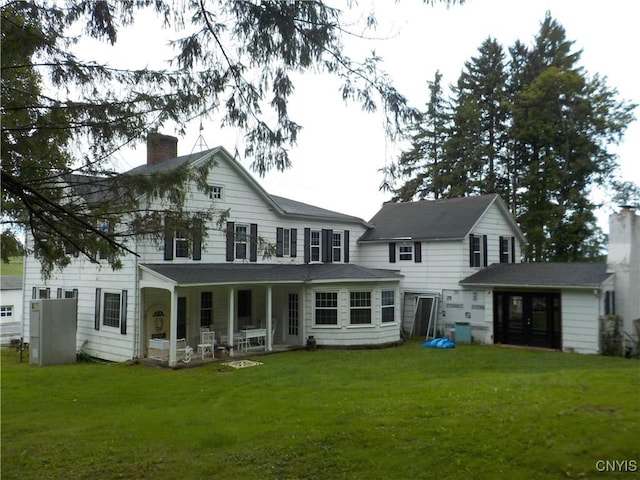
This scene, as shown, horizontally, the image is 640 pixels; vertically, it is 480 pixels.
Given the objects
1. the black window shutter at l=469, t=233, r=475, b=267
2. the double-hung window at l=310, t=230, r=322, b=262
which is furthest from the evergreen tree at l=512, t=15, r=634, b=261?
the double-hung window at l=310, t=230, r=322, b=262

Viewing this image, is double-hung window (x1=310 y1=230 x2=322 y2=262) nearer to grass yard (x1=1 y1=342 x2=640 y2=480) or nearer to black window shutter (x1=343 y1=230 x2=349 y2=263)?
black window shutter (x1=343 y1=230 x2=349 y2=263)

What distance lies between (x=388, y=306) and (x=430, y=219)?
5670 millimetres

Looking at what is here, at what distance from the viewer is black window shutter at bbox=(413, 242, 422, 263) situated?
21469mm

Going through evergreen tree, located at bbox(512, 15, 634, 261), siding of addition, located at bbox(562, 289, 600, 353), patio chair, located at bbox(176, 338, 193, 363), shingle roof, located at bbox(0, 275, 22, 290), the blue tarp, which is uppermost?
evergreen tree, located at bbox(512, 15, 634, 261)

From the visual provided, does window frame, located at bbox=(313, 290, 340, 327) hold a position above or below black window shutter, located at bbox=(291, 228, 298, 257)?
below

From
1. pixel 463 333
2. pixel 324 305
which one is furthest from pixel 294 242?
pixel 463 333

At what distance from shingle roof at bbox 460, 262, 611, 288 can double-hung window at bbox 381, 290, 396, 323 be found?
316 cm

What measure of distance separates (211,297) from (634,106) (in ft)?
82.3

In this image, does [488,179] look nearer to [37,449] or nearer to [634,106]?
[634,106]

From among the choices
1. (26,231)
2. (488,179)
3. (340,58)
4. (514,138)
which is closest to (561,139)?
(514,138)

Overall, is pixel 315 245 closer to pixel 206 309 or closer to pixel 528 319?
pixel 206 309

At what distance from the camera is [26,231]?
296 inches

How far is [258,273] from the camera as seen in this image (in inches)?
693

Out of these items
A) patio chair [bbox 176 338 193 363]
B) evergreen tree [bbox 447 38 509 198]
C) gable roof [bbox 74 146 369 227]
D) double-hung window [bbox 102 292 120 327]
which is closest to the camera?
patio chair [bbox 176 338 193 363]
